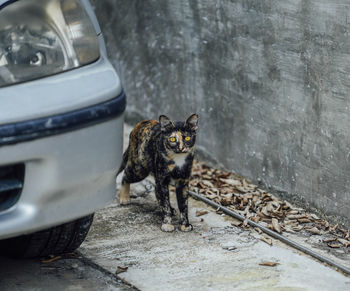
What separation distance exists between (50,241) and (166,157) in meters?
1.03

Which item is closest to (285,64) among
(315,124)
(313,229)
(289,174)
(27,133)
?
(315,124)

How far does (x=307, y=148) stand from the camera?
193 inches

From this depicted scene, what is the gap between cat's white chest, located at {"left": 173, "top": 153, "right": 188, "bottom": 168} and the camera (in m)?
4.60

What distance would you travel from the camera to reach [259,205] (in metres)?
5.14

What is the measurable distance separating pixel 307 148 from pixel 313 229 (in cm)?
59

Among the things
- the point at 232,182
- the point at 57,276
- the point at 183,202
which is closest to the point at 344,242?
the point at 183,202

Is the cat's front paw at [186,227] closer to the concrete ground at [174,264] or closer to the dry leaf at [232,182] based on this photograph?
the concrete ground at [174,264]

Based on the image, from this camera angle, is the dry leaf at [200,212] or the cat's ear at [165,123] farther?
the dry leaf at [200,212]

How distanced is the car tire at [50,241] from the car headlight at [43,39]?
40.9 inches

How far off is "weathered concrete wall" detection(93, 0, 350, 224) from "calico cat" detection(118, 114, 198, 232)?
2.78 ft

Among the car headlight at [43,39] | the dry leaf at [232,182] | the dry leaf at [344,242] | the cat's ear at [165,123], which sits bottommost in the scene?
the dry leaf at [232,182]

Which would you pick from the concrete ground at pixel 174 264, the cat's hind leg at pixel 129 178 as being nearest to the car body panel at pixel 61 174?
the concrete ground at pixel 174 264

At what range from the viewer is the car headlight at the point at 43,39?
10.2 feet

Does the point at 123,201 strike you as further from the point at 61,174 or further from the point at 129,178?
the point at 61,174
